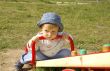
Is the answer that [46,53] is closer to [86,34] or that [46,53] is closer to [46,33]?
[46,33]

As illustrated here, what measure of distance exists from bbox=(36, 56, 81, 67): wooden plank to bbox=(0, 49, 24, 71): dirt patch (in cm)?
111

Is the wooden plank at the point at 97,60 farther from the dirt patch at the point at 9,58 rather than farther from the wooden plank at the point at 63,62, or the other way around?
the dirt patch at the point at 9,58

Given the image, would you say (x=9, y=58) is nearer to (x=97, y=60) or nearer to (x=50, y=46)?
(x=50, y=46)

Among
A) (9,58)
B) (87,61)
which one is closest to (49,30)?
(87,61)

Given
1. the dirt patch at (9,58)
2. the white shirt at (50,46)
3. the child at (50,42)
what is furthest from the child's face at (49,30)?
the dirt patch at (9,58)

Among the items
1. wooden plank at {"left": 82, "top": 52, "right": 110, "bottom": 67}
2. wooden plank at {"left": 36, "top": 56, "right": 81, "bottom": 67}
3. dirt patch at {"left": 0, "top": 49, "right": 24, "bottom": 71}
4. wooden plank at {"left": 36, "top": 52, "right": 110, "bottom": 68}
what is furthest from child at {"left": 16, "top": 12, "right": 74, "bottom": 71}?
wooden plank at {"left": 82, "top": 52, "right": 110, "bottom": 67}

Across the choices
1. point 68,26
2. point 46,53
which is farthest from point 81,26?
point 46,53

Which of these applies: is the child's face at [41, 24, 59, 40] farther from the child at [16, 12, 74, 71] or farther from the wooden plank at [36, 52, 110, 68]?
the wooden plank at [36, 52, 110, 68]

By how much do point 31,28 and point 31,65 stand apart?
16.2ft

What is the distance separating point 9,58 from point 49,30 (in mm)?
1807

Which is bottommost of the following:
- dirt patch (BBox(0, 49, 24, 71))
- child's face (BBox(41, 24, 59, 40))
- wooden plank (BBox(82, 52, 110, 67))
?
dirt patch (BBox(0, 49, 24, 71))

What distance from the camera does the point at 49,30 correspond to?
4.03m

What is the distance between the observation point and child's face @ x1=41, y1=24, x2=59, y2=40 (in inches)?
158

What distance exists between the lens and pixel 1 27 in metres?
9.05
